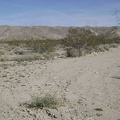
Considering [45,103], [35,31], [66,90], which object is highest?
[45,103]

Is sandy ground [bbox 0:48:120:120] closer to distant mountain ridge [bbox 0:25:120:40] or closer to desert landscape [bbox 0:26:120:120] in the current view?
desert landscape [bbox 0:26:120:120]

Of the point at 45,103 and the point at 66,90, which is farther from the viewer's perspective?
the point at 66,90

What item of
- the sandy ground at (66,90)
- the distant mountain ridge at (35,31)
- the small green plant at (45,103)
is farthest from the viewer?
the distant mountain ridge at (35,31)

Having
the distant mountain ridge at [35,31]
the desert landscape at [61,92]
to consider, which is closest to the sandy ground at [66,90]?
the desert landscape at [61,92]

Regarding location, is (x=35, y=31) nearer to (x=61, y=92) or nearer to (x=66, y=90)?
(x=66, y=90)

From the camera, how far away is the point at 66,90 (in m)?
11.1

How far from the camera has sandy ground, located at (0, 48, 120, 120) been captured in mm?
8391

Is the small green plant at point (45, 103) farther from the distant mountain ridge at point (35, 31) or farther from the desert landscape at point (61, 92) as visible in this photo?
the distant mountain ridge at point (35, 31)

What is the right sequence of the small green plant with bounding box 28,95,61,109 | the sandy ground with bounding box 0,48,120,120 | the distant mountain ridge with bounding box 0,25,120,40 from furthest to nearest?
the distant mountain ridge with bounding box 0,25,120,40 → the small green plant with bounding box 28,95,61,109 → the sandy ground with bounding box 0,48,120,120

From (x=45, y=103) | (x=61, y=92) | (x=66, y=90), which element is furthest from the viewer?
(x=66, y=90)

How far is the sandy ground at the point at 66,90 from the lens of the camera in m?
8.39

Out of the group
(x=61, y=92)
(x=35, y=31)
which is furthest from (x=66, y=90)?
(x=35, y=31)

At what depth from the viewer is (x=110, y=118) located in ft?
26.6

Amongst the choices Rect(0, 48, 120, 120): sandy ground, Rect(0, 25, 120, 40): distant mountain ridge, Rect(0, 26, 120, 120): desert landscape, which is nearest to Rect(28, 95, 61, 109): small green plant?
Rect(0, 26, 120, 120): desert landscape
